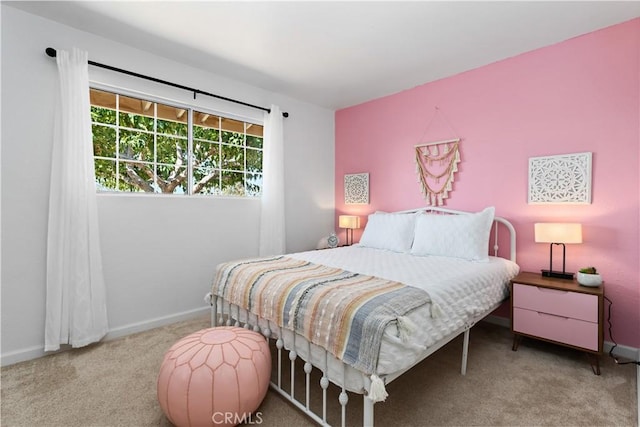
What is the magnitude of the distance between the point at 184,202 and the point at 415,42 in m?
2.62

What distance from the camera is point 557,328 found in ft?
7.38

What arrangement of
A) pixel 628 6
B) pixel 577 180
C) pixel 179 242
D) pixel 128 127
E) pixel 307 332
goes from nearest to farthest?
pixel 307 332, pixel 628 6, pixel 577 180, pixel 128 127, pixel 179 242

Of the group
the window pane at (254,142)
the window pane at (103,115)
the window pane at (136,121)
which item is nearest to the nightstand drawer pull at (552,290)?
the window pane at (254,142)

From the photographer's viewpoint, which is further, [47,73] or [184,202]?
[184,202]

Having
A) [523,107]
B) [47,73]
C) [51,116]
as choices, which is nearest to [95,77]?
[47,73]

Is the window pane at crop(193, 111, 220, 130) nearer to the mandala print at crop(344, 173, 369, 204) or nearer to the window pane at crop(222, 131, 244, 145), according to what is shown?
the window pane at crop(222, 131, 244, 145)

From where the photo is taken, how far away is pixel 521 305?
2.40 meters

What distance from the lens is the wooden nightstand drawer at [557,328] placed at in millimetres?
2123

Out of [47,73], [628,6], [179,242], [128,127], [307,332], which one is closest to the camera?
[307,332]

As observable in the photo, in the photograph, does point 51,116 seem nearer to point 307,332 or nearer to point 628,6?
point 307,332

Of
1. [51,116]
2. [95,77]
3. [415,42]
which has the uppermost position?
[415,42]

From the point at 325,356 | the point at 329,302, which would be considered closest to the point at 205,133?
the point at 329,302

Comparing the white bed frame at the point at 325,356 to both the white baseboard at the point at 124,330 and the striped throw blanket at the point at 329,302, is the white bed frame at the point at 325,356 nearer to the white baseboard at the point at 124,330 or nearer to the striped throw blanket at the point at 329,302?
the striped throw blanket at the point at 329,302

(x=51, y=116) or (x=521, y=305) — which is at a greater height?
(x=51, y=116)
